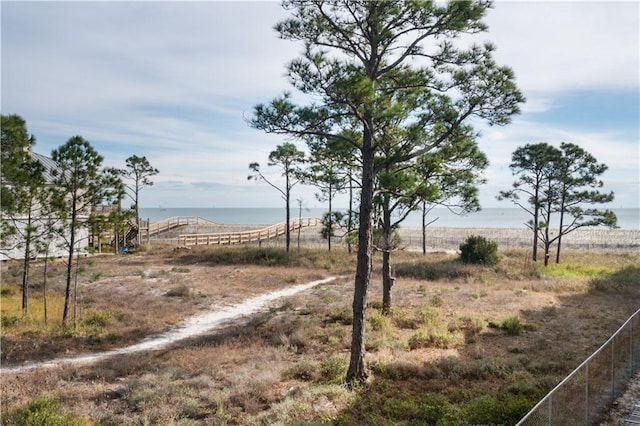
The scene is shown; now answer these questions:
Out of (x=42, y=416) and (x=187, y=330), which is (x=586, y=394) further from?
(x=187, y=330)

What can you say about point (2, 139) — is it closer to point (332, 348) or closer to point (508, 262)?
point (332, 348)

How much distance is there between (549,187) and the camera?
32719 mm

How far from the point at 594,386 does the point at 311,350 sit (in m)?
7.26

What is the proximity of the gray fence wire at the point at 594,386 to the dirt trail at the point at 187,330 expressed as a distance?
36.7 feet

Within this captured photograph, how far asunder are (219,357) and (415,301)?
9.83 meters

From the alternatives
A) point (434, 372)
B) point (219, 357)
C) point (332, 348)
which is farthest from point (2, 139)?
point (434, 372)

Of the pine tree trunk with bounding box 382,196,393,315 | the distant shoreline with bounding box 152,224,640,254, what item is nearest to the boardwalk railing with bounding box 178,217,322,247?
the distant shoreline with bounding box 152,224,640,254

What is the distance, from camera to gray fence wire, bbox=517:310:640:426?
573cm

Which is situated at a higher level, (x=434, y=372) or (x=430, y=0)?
(x=430, y=0)

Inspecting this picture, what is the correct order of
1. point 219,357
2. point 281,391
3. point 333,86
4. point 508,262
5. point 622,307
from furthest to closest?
point 508,262 → point 622,307 → point 219,357 → point 281,391 → point 333,86

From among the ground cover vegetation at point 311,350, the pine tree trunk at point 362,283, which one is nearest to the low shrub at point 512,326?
the ground cover vegetation at point 311,350

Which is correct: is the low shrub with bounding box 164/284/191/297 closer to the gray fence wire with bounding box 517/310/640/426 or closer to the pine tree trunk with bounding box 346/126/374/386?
the pine tree trunk with bounding box 346/126/374/386

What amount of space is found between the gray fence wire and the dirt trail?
11196mm

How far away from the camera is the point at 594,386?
7.59m
